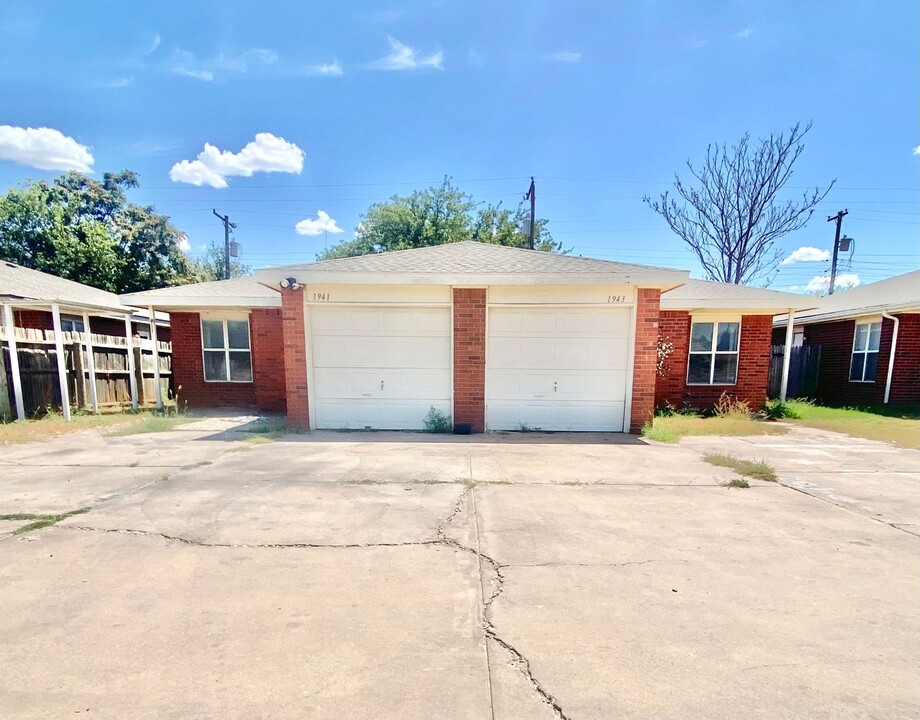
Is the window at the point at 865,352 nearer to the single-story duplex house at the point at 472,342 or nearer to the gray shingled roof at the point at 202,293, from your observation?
the single-story duplex house at the point at 472,342

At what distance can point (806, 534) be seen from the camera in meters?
3.60

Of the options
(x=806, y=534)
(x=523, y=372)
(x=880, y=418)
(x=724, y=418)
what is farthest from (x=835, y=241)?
(x=806, y=534)

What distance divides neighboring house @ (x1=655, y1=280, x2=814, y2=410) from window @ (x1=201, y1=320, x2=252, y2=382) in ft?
33.8

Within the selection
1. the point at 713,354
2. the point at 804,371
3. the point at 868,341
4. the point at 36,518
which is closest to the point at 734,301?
the point at 713,354

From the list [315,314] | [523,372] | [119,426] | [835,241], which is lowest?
[119,426]

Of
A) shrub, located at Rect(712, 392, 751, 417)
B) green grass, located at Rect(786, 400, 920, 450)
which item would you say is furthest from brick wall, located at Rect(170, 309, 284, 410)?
green grass, located at Rect(786, 400, 920, 450)

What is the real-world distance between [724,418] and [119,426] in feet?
43.7

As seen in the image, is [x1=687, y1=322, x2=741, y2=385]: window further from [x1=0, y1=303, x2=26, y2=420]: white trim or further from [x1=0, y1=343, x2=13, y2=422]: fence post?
[x1=0, y1=343, x2=13, y2=422]: fence post

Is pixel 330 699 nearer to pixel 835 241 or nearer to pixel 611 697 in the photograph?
pixel 611 697

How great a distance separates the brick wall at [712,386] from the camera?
10.3m

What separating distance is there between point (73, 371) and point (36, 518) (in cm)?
860

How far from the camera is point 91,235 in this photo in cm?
1947

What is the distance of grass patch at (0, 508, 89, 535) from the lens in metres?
3.53

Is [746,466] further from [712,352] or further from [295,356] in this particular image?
[295,356]
